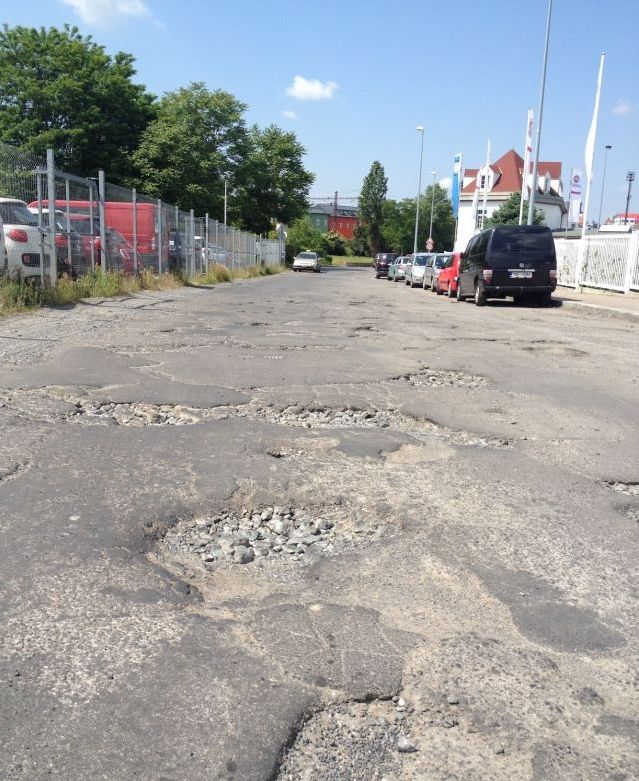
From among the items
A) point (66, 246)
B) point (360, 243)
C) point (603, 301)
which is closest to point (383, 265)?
point (603, 301)

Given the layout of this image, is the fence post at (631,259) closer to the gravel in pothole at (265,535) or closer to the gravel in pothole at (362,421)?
the gravel in pothole at (362,421)

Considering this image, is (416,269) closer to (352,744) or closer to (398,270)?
(398,270)

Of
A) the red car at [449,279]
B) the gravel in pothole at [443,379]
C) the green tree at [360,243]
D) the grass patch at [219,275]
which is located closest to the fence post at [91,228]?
the grass patch at [219,275]

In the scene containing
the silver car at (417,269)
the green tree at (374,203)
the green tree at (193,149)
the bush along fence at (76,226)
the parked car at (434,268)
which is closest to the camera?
the bush along fence at (76,226)

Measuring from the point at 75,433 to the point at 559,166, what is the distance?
4473 inches

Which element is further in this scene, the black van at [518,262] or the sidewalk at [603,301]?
the black van at [518,262]

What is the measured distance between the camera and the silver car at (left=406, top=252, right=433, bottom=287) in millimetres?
33062

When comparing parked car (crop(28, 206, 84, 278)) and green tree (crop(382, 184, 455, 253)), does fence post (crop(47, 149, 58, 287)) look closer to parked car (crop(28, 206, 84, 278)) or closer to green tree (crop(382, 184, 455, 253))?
parked car (crop(28, 206, 84, 278))

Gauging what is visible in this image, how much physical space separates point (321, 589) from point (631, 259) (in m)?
22.5

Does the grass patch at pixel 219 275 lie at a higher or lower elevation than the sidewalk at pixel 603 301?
lower

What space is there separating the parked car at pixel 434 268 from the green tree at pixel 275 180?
44.6m

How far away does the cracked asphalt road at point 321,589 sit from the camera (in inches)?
75.9

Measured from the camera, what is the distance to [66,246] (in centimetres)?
1425

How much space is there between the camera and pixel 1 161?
464 inches
